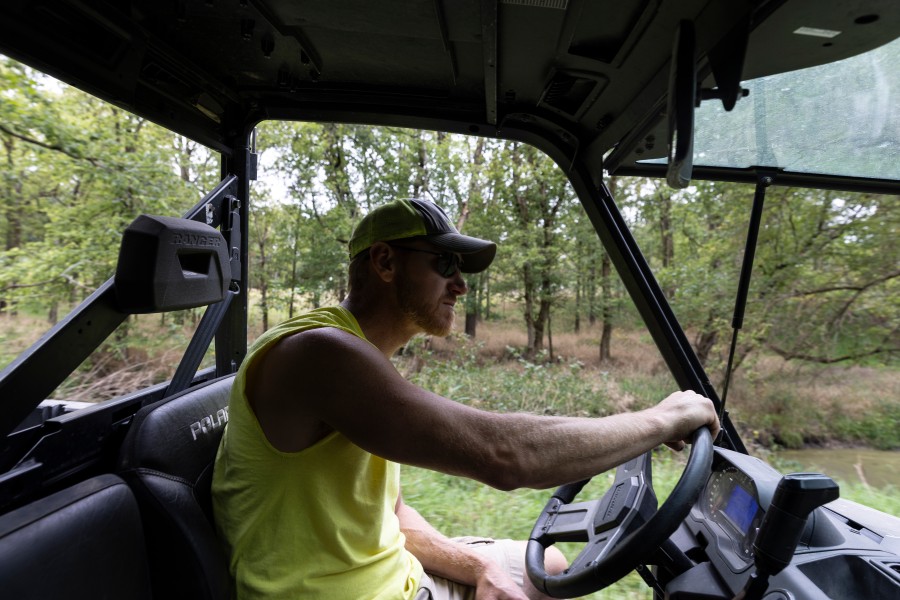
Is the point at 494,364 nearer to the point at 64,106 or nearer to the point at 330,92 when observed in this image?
the point at 64,106

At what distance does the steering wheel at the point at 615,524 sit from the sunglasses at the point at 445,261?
703mm

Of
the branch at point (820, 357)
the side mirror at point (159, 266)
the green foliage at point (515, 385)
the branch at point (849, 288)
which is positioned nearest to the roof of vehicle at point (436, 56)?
the side mirror at point (159, 266)

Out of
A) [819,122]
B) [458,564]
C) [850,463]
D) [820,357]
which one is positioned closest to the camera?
[819,122]

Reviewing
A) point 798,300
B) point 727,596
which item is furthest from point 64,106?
point 798,300

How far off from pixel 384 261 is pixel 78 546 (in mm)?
936

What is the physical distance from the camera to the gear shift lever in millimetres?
1019

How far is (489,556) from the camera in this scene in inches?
67.4

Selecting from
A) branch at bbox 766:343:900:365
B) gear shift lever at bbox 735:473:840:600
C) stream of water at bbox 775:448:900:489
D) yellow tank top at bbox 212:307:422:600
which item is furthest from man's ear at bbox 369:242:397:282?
branch at bbox 766:343:900:365

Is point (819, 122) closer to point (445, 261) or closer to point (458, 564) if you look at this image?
point (445, 261)

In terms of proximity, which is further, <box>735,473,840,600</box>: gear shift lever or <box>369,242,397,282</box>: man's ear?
<box>369,242,397,282</box>: man's ear

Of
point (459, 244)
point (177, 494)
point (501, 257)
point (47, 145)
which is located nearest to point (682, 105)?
point (459, 244)

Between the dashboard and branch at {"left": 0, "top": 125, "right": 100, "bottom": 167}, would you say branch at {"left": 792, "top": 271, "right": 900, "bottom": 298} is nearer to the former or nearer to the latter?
the dashboard

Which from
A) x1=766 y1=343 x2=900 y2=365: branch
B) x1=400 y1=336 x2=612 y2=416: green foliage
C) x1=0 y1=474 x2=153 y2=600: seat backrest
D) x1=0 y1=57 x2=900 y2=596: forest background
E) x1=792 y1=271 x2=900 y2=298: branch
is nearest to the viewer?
x1=0 y1=474 x2=153 y2=600: seat backrest

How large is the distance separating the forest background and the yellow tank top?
389 centimetres
